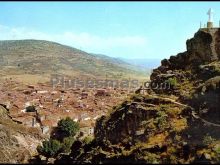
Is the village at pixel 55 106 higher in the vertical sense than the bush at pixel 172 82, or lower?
lower

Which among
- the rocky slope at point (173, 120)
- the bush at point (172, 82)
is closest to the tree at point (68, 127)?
the rocky slope at point (173, 120)

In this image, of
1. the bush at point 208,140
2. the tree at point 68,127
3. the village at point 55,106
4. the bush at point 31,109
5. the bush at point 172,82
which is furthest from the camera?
the bush at point 31,109

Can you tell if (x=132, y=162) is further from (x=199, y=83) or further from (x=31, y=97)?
(x=31, y=97)

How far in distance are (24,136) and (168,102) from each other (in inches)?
1517

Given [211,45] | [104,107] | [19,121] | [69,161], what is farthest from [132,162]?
[104,107]

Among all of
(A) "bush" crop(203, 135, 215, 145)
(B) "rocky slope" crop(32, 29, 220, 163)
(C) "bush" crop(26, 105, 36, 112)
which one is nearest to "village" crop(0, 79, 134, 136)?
(C) "bush" crop(26, 105, 36, 112)

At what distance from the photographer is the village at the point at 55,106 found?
84.3 meters

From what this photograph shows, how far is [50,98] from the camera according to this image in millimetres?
108688

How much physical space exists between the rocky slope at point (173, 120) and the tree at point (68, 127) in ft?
84.3

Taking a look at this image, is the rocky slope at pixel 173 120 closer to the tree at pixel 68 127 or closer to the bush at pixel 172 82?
the bush at pixel 172 82

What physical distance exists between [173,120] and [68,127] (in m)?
38.3

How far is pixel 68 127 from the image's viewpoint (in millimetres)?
75625

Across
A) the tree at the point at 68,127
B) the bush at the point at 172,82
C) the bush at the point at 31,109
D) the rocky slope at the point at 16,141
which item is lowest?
the rocky slope at the point at 16,141

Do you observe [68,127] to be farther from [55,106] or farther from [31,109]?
[55,106]
